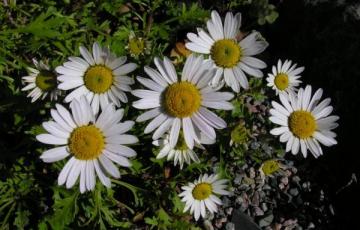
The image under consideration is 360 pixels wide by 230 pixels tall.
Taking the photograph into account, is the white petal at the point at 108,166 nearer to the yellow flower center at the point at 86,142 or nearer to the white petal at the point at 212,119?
the yellow flower center at the point at 86,142

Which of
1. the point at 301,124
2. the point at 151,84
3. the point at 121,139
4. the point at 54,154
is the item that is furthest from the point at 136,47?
the point at 301,124

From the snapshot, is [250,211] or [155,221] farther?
[250,211]

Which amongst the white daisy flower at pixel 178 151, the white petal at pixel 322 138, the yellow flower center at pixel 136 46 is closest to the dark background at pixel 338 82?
the white petal at pixel 322 138

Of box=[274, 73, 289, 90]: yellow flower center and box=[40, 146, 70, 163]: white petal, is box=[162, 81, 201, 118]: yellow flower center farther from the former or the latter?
box=[274, 73, 289, 90]: yellow flower center

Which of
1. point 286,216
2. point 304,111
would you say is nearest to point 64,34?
point 304,111

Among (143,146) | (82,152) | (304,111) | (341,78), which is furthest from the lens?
(341,78)

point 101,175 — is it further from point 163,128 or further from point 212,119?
point 212,119

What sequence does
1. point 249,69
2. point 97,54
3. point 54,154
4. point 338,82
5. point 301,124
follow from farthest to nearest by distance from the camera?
1. point 338,82
2. point 301,124
3. point 249,69
4. point 97,54
5. point 54,154

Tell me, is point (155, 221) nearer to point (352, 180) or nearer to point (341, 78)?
point (352, 180)
